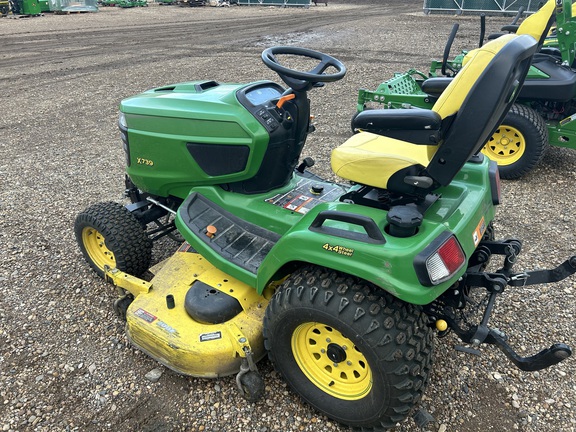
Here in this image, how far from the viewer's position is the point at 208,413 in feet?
7.16

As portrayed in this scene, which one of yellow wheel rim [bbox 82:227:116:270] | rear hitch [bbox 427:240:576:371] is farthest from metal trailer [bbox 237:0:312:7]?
rear hitch [bbox 427:240:576:371]

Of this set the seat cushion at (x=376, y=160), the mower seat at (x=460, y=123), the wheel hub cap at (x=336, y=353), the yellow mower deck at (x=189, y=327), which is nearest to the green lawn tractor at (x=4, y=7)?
the yellow mower deck at (x=189, y=327)

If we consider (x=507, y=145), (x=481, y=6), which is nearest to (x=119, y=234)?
(x=507, y=145)

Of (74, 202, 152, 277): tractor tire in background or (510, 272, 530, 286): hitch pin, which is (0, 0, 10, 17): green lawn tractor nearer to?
(74, 202, 152, 277): tractor tire in background

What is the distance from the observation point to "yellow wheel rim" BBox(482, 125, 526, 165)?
4.48 meters

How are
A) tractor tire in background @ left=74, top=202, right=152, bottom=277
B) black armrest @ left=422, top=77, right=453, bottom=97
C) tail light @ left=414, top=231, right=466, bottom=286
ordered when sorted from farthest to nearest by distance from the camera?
tractor tire in background @ left=74, top=202, right=152, bottom=277 → black armrest @ left=422, top=77, right=453, bottom=97 → tail light @ left=414, top=231, right=466, bottom=286

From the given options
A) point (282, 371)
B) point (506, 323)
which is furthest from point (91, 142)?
point (506, 323)

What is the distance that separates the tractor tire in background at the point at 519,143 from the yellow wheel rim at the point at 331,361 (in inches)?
119

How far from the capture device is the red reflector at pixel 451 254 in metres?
1.74

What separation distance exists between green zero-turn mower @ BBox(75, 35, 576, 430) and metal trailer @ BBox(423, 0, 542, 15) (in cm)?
1773

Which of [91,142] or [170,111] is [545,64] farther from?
[91,142]

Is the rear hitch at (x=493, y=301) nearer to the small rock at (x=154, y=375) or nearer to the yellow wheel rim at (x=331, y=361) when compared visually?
the yellow wheel rim at (x=331, y=361)

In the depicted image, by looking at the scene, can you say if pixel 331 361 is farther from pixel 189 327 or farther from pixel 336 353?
pixel 189 327

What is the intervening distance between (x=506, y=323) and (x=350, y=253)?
5.02 feet
